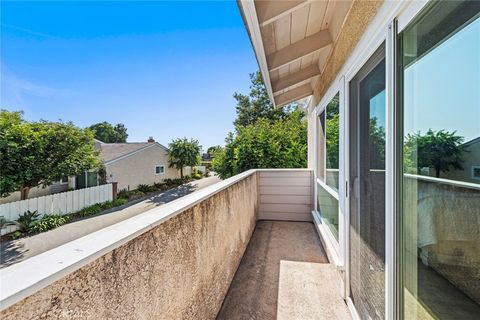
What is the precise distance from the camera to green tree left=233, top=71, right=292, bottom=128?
21250 millimetres

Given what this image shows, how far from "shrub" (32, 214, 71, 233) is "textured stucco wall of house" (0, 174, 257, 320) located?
8.64 m

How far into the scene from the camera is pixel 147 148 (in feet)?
54.8

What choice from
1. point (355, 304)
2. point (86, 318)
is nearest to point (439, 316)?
point (355, 304)

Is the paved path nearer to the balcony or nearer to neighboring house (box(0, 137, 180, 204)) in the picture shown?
neighboring house (box(0, 137, 180, 204))

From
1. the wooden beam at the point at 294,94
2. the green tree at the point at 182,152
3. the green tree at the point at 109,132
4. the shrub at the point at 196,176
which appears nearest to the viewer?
the wooden beam at the point at 294,94

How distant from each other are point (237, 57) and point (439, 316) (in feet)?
40.2

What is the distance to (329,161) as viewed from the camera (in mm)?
3393

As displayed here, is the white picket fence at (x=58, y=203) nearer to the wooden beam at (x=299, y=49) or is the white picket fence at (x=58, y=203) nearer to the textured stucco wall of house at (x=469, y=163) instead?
the wooden beam at (x=299, y=49)

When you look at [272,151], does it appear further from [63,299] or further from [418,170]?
[63,299]

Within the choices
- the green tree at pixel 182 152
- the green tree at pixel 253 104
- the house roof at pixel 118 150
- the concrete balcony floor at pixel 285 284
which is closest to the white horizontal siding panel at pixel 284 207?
the concrete balcony floor at pixel 285 284

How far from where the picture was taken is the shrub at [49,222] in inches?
313

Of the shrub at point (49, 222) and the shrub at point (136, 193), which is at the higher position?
the shrub at point (136, 193)

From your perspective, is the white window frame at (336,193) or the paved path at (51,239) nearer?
the white window frame at (336,193)

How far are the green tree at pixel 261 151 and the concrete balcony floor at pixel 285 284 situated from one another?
7.91ft
